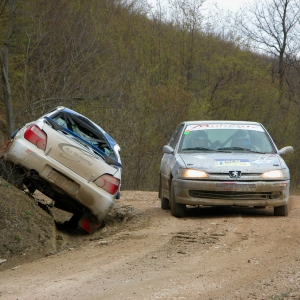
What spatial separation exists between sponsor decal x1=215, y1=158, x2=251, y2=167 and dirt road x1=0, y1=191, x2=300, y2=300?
840 millimetres

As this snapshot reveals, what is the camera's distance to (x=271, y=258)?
693 cm

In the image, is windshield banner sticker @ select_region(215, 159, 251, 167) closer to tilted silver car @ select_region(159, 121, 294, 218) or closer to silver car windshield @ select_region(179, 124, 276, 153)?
tilted silver car @ select_region(159, 121, 294, 218)

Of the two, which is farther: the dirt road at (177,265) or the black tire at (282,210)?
the black tire at (282,210)

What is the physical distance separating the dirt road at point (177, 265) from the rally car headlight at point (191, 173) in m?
0.69

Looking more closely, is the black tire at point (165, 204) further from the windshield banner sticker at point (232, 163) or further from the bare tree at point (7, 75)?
the bare tree at point (7, 75)

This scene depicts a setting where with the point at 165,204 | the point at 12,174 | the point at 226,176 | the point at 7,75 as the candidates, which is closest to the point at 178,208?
the point at 226,176

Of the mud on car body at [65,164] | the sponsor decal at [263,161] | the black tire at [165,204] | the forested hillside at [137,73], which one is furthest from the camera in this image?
the forested hillside at [137,73]

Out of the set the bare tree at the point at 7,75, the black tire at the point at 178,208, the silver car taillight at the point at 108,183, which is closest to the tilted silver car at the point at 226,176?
the black tire at the point at 178,208

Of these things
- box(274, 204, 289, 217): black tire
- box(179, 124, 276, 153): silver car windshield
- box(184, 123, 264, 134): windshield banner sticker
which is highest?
box(184, 123, 264, 134): windshield banner sticker

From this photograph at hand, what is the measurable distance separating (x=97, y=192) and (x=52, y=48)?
58.0 ft

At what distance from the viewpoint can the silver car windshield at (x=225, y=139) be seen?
36.0 ft

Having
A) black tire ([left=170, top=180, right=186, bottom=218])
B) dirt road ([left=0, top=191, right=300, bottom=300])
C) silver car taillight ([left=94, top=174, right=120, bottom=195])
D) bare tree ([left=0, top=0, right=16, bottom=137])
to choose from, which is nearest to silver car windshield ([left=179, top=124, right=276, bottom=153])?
black tire ([left=170, top=180, right=186, bottom=218])

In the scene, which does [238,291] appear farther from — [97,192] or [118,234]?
[97,192]

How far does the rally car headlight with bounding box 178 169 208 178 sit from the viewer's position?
9.93 metres
